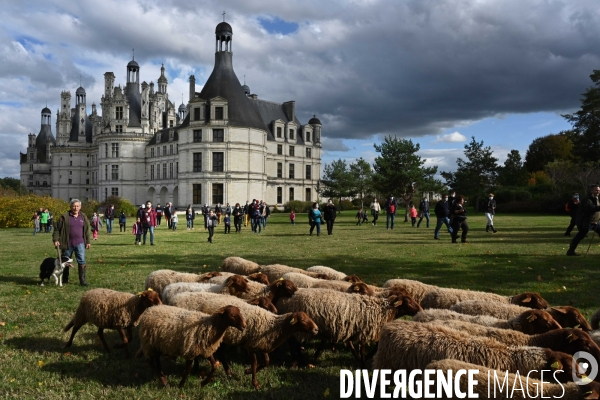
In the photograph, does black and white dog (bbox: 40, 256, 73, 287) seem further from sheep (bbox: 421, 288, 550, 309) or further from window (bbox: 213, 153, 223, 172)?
window (bbox: 213, 153, 223, 172)

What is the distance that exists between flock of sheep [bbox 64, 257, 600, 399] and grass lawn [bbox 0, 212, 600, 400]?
268 millimetres

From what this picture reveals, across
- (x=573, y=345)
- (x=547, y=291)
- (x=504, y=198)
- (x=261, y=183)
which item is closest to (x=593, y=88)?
(x=504, y=198)

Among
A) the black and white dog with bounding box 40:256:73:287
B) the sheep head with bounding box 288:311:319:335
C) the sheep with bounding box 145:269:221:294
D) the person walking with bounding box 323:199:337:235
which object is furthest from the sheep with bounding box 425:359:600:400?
the person walking with bounding box 323:199:337:235

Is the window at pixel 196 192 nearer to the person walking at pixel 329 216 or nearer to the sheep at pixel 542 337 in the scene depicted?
the person walking at pixel 329 216

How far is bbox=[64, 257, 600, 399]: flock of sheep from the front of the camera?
14.2 ft

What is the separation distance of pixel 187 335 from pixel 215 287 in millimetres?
2042

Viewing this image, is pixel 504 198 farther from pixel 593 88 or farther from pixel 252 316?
pixel 252 316

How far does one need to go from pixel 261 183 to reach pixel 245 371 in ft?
191

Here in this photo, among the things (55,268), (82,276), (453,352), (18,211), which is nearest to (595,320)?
(453,352)

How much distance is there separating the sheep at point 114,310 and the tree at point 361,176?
58177mm

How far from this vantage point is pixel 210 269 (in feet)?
40.7

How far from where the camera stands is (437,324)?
4.95 metres

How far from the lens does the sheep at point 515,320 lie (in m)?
5.22

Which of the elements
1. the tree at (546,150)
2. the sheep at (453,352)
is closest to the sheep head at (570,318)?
the sheep at (453,352)
